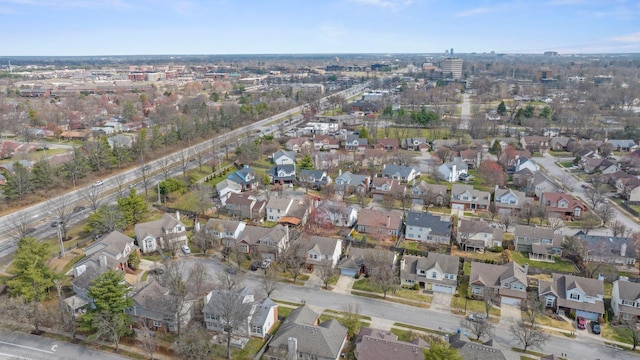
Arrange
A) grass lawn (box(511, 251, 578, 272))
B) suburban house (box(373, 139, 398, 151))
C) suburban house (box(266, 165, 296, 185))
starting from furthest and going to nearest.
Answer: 1. suburban house (box(373, 139, 398, 151))
2. suburban house (box(266, 165, 296, 185))
3. grass lawn (box(511, 251, 578, 272))

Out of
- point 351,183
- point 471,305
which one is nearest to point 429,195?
point 351,183

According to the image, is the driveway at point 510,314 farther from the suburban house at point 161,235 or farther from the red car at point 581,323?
the suburban house at point 161,235

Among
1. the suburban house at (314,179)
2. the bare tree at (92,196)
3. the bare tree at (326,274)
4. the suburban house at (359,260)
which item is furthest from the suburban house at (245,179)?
the bare tree at (326,274)

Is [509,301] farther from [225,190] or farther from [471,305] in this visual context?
[225,190]

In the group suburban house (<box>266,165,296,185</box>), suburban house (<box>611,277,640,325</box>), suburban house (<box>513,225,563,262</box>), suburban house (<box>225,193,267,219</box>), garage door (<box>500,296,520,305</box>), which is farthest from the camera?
suburban house (<box>266,165,296,185</box>)

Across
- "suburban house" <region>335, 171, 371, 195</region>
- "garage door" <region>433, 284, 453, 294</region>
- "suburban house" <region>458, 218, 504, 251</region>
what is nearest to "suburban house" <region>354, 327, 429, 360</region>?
"garage door" <region>433, 284, 453, 294</region>

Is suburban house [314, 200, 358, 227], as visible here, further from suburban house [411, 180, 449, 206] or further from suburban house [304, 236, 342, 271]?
suburban house [411, 180, 449, 206]
